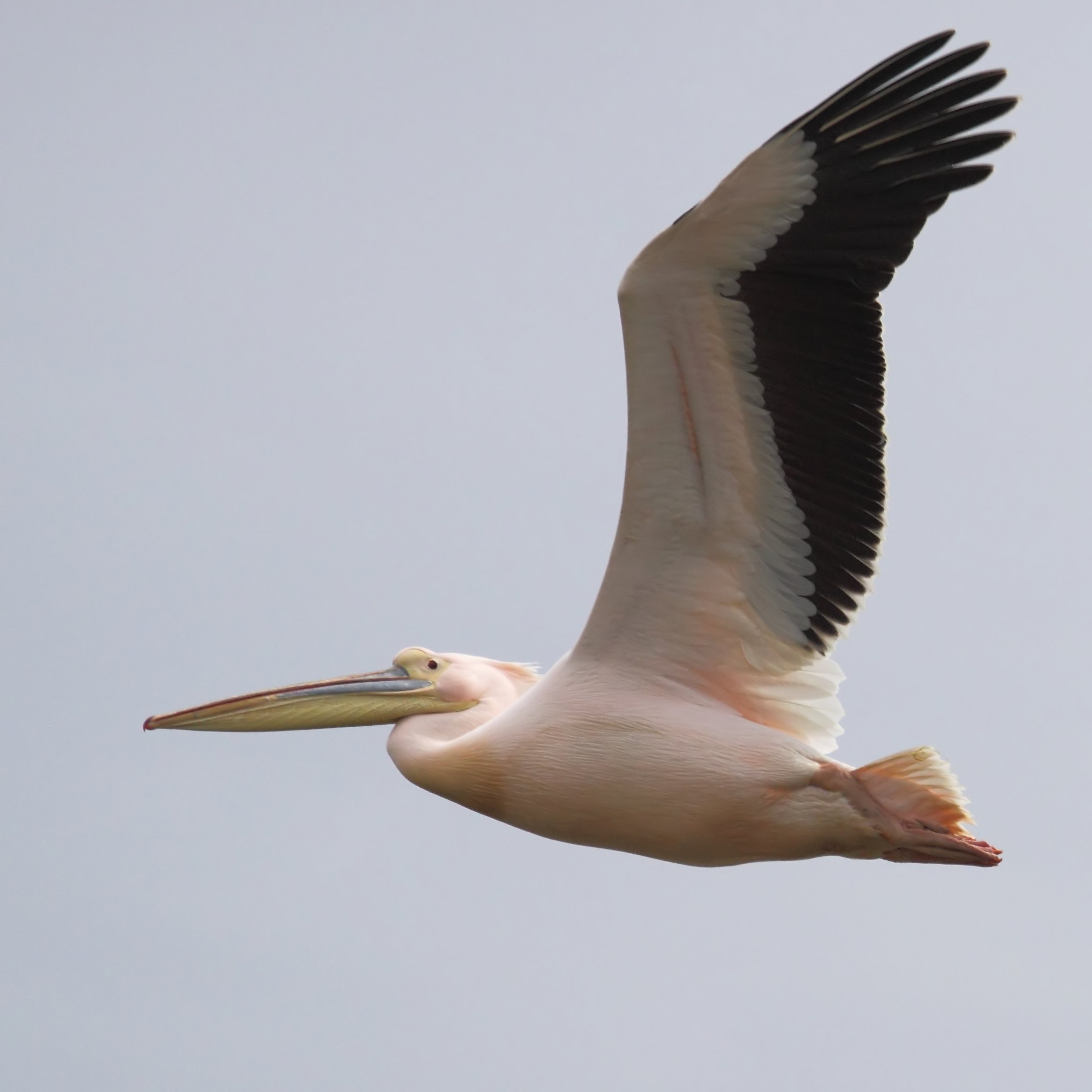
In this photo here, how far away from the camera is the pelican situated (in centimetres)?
1048

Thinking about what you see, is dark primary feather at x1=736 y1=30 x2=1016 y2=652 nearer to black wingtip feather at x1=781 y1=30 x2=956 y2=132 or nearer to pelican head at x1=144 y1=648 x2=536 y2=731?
black wingtip feather at x1=781 y1=30 x2=956 y2=132

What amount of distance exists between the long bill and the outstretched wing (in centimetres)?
145

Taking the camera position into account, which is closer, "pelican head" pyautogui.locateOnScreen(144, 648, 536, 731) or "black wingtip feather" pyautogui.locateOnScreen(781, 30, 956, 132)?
"black wingtip feather" pyautogui.locateOnScreen(781, 30, 956, 132)

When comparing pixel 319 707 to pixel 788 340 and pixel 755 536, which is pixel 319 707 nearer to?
pixel 755 536

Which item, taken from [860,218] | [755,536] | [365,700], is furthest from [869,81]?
[365,700]

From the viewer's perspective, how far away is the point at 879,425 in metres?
10.6

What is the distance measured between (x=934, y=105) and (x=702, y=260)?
1152 mm

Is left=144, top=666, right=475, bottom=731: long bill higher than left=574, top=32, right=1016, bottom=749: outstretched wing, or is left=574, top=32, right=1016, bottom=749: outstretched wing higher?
left=574, top=32, right=1016, bottom=749: outstretched wing

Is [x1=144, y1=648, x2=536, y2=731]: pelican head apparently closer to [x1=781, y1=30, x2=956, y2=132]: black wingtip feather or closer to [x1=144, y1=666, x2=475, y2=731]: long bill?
[x1=144, y1=666, x2=475, y2=731]: long bill

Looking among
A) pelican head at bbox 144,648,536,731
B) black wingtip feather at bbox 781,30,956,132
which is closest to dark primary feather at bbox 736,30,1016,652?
black wingtip feather at bbox 781,30,956,132

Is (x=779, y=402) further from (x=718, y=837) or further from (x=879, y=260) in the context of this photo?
(x=718, y=837)

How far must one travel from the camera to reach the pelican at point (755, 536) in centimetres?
1048

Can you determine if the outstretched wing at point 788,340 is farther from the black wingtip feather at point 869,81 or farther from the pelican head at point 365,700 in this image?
the pelican head at point 365,700

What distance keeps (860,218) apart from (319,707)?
3571 millimetres
